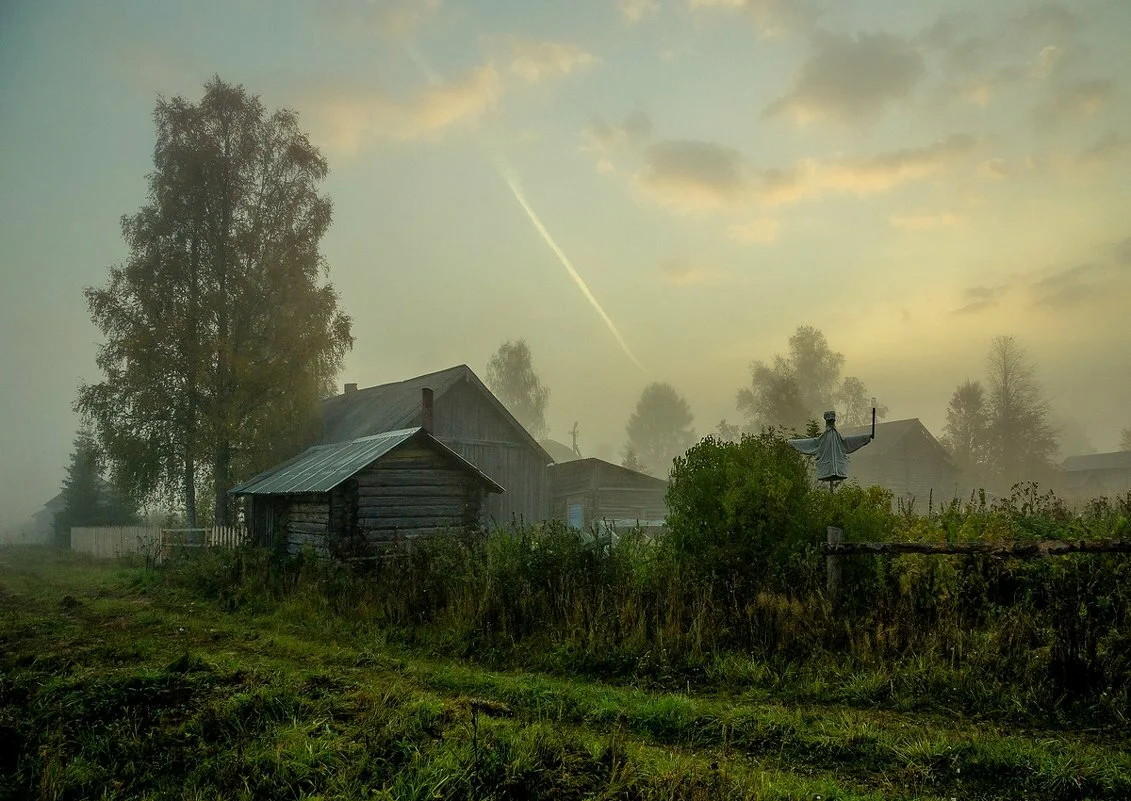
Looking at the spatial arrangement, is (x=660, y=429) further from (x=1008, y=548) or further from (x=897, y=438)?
(x=1008, y=548)

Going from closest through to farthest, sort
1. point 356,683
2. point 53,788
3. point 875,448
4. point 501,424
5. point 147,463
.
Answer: point 53,788
point 356,683
point 147,463
point 501,424
point 875,448

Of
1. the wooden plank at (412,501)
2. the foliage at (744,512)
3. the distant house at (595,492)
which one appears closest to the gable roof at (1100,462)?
the distant house at (595,492)

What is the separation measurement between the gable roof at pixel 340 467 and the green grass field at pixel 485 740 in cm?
889

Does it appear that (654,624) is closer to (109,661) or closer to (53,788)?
(53,788)

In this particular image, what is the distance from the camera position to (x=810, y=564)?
8836 mm

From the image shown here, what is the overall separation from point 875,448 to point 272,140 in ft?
145

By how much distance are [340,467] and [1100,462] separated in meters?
84.0

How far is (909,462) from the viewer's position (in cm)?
5031

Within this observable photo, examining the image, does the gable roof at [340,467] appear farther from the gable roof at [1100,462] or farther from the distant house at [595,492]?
the gable roof at [1100,462]

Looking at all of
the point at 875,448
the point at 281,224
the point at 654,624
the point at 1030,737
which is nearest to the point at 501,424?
the point at 281,224

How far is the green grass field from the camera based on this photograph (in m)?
4.77

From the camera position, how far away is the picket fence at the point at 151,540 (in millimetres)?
22422

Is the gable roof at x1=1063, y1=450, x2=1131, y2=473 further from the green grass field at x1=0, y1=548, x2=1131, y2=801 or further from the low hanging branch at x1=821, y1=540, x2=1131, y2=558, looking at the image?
the green grass field at x1=0, y1=548, x2=1131, y2=801

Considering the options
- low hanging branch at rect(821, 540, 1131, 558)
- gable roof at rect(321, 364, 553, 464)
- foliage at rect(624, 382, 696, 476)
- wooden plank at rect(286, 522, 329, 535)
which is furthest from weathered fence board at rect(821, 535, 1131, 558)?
foliage at rect(624, 382, 696, 476)
